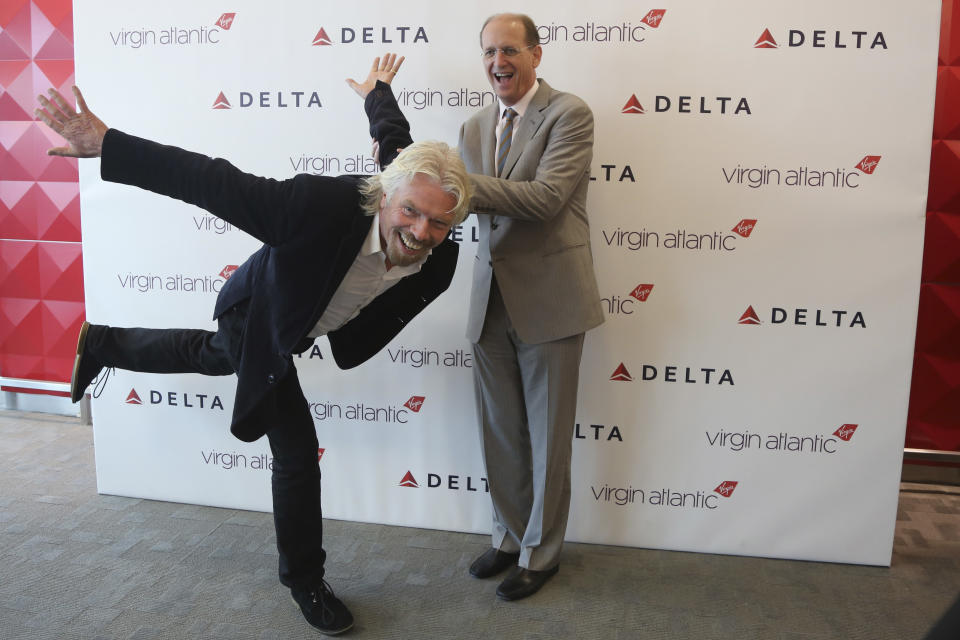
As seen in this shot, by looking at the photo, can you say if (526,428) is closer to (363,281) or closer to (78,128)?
(363,281)

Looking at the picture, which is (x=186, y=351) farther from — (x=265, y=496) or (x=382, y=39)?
(x=382, y=39)

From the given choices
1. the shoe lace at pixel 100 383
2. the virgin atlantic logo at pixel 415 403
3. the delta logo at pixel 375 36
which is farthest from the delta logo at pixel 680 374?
the shoe lace at pixel 100 383

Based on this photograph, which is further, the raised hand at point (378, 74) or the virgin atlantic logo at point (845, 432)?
the virgin atlantic logo at point (845, 432)

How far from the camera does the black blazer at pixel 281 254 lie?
1.98 meters

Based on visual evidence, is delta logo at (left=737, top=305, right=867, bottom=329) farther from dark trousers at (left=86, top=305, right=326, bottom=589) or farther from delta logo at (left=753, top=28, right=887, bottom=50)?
dark trousers at (left=86, top=305, right=326, bottom=589)

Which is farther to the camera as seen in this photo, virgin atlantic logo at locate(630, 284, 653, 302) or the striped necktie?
virgin atlantic logo at locate(630, 284, 653, 302)

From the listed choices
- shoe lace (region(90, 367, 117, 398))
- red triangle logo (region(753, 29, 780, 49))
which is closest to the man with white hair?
shoe lace (region(90, 367, 117, 398))

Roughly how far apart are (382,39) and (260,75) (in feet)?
1.78

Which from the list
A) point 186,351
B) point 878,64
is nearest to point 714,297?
point 878,64

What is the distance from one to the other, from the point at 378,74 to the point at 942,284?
110 inches

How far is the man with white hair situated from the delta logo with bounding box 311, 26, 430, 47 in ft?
0.62

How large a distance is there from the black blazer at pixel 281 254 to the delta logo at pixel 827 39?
1.37m

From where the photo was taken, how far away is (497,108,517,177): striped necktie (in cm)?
260

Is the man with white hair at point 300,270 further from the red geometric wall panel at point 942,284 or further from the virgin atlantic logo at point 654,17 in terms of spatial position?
the red geometric wall panel at point 942,284
